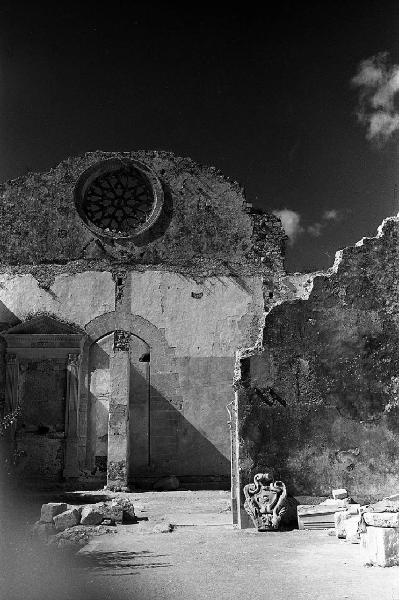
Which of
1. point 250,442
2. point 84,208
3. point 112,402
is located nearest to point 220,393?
point 112,402

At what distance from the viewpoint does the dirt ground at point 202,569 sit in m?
4.36

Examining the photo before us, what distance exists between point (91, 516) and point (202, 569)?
120 inches

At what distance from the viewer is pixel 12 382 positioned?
14.7m

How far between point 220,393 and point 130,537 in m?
8.07

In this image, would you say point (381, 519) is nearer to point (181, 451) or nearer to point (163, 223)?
point (181, 451)

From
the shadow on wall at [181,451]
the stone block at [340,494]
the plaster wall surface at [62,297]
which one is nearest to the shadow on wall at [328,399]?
the stone block at [340,494]

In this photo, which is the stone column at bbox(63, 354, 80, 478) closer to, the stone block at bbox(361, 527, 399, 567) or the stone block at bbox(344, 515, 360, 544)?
the stone block at bbox(344, 515, 360, 544)

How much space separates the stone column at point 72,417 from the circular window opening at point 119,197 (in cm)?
383

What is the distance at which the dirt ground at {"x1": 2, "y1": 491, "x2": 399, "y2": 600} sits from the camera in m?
4.36

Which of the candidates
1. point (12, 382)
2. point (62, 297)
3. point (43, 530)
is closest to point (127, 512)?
point (43, 530)

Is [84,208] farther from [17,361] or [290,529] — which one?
[290,529]

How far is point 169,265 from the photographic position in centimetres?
1611

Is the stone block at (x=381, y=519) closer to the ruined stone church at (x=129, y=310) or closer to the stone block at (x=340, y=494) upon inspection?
the stone block at (x=340, y=494)

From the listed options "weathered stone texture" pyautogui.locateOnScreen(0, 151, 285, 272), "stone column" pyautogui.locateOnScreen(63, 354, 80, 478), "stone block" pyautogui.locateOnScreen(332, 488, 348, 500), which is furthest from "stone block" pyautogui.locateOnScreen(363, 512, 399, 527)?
"weathered stone texture" pyautogui.locateOnScreen(0, 151, 285, 272)
